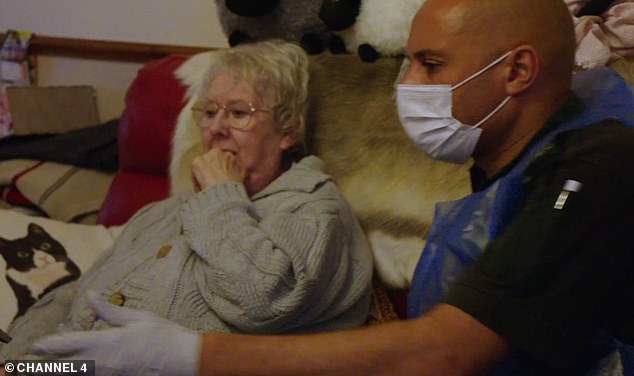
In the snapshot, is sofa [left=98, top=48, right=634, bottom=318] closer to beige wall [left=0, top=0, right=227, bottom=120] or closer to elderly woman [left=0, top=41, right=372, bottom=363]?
elderly woman [left=0, top=41, right=372, bottom=363]

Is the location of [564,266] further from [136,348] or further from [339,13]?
[339,13]

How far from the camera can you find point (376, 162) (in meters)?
1.54

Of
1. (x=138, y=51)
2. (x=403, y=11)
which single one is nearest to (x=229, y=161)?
(x=403, y=11)

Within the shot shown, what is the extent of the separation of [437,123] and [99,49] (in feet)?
6.06

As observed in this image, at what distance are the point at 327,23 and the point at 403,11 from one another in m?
0.17

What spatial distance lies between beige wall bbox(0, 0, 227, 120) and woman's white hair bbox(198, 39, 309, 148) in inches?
37.8

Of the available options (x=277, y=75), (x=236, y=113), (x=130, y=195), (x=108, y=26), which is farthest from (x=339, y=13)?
(x=108, y=26)

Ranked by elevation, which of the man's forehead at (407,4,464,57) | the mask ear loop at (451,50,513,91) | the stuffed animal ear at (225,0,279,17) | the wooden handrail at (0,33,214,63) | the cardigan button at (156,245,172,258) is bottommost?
the wooden handrail at (0,33,214,63)

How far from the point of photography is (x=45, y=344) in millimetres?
910

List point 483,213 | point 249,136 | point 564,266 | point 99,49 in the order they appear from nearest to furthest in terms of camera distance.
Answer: point 564,266 < point 483,213 < point 249,136 < point 99,49

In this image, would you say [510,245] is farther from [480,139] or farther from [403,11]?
[403,11]

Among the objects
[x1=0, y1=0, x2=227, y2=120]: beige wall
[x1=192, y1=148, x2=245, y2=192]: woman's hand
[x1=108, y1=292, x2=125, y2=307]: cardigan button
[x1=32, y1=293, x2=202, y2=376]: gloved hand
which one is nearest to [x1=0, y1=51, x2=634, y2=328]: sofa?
[x1=192, y1=148, x2=245, y2=192]: woman's hand

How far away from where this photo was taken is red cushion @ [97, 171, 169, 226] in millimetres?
2033

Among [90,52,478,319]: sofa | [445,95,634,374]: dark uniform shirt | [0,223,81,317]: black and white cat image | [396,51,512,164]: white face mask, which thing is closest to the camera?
[445,95,634,374]: dark uniform shirt
